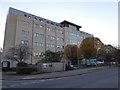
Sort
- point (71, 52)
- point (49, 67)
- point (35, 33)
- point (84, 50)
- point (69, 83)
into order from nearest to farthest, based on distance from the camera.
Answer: point (69, 83)
point (49, 67)
point (84, 50)
point (71, 52)
point (35, 33)

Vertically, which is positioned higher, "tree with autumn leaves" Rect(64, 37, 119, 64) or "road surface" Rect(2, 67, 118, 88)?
"tree with autumn leaves" Rect(64, 37, 119, 64)

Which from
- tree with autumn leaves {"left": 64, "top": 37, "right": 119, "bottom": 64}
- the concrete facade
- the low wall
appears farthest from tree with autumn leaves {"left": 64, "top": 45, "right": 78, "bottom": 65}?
the low wall

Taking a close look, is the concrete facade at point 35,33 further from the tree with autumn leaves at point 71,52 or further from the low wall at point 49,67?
the low wall at point 49,67

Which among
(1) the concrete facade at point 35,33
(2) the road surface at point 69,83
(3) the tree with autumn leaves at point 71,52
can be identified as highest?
(1) the concrete facade at point 35,33

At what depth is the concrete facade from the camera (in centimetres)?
5828

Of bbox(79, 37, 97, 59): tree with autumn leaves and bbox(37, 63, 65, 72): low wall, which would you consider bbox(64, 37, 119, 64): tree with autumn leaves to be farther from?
bbox(37, 63, 65, 72): low wall

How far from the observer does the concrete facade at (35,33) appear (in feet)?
191

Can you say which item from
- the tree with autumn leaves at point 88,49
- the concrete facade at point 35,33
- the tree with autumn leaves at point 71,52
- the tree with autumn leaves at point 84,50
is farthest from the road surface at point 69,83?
the tree with autumn leaves at point 71,52

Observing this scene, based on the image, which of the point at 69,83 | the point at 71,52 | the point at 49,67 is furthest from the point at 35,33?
the point at 69,83

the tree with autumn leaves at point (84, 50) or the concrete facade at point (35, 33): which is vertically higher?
the concrete facade at point (35, 33)

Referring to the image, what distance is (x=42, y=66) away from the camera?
36.3 metres

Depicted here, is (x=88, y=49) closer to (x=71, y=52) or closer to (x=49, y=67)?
(x=71, y=52)

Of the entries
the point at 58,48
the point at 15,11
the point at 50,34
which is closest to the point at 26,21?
the point at 15,11

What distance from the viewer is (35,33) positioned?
65062mm
